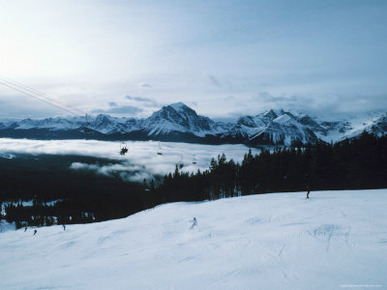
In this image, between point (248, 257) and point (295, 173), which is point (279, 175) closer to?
point (295, 173)

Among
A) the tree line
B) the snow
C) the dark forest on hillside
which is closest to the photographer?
the snow

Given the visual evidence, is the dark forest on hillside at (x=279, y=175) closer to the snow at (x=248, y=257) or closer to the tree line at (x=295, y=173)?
the tree line at (x=295, y=173)

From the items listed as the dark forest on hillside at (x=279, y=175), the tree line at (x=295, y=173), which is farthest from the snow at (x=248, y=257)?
the tree line at (x=295, y=173)

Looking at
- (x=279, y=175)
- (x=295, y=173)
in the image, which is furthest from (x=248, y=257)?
(x=279, y=175)

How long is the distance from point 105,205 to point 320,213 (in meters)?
128

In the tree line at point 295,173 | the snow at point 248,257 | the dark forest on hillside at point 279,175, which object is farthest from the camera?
the dark forest on hillside at point 279,175

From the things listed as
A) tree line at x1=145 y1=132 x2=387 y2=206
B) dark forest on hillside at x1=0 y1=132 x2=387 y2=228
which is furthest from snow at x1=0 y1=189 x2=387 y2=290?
tree line at x1=145 y1=132 x2=387 y2=206

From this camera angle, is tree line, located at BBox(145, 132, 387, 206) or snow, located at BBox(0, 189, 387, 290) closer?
snow, located at BBox(0, 189, 387, 290)

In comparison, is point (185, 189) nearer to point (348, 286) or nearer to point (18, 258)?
point (18, 258)

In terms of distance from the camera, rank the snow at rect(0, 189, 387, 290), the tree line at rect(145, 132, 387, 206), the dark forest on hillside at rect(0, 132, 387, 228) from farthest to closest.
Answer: the dark forest on hillside at rect(0, 132, 387, 228)
the tree line at rect(145, 132, 387, 206)
the snow at rect(0, 189, 387, 290)

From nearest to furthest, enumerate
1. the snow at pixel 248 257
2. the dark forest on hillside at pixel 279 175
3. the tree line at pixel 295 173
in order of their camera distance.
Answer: the snow at pixel 248 257, the tree line at pixel 295 173, the dark forest on hillside at pixel 279 175

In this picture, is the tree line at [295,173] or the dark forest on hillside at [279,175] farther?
the dark forest on hillside at [279,175]

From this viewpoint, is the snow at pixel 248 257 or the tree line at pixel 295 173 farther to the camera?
the tree line at pixel 295 173

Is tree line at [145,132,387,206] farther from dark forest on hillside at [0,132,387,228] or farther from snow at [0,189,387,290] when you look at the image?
snow at [0,189,387,290]
